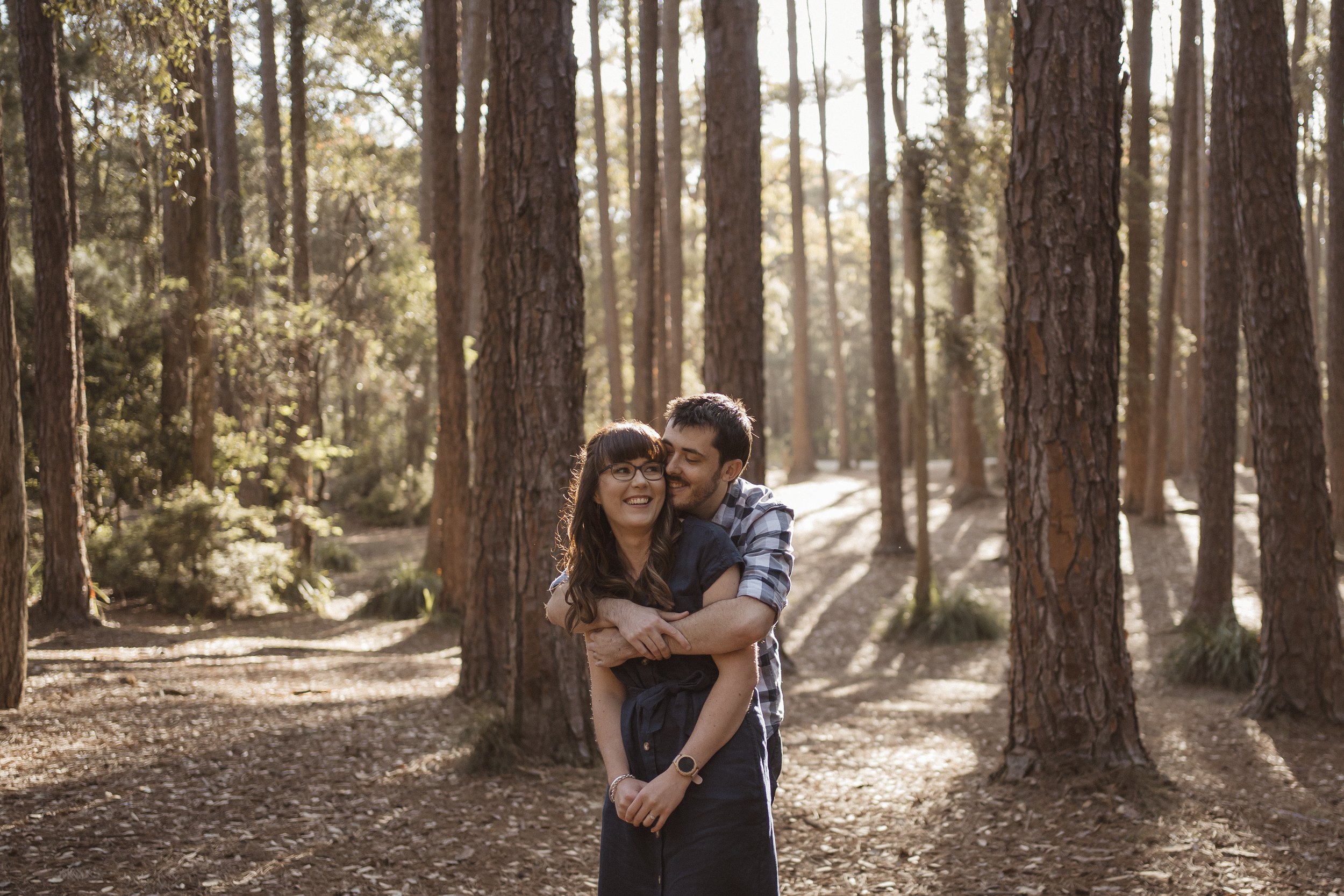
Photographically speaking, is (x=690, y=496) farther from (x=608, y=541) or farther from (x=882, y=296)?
(x=882, y=296)

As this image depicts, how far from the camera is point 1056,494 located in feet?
18.1

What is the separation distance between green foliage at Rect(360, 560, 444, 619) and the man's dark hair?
11.3 m

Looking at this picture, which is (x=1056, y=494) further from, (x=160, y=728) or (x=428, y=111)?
(x=428, y=111)

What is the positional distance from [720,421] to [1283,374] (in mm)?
5787

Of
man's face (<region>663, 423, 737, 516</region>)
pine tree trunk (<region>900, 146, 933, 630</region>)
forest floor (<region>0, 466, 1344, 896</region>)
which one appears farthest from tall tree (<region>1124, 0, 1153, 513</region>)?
man's face (<region>663, 423, 737, 516</region>)

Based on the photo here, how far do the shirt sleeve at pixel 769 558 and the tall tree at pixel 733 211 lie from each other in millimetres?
6506

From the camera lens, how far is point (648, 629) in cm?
257

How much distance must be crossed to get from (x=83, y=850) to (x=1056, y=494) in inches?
195

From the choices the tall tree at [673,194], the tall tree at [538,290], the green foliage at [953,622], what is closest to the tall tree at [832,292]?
the tall tree at [673,194]

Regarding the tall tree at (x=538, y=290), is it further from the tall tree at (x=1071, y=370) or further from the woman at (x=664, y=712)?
the woman at (x=664, y=712)

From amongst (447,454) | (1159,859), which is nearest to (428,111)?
(447,454)

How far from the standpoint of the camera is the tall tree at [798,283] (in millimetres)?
24281

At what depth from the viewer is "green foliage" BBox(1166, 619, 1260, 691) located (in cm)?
927

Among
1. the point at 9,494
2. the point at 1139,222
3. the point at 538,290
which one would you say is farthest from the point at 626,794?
the point at 1139,222
